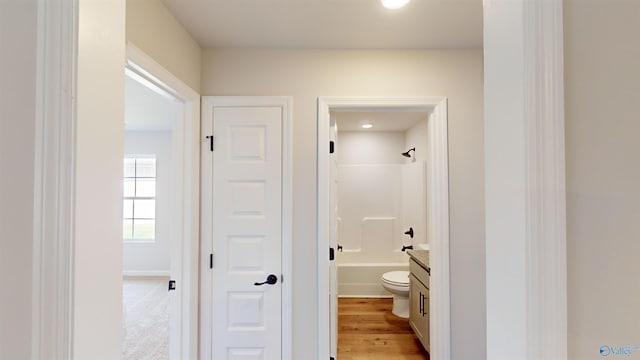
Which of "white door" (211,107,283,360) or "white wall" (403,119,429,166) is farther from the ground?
"white wall" (403,119,429,166)

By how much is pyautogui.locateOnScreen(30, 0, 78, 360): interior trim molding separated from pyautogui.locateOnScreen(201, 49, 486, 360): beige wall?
148 cm

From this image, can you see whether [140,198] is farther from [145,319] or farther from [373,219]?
[373,219]

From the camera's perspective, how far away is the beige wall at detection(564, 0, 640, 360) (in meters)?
0.57

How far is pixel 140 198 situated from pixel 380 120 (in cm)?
455

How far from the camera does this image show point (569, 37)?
58 cm

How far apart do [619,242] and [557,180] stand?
0.59 ft

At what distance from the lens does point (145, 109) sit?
3.98 meters

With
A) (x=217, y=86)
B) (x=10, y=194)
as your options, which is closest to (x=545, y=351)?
(x=10, y=194)

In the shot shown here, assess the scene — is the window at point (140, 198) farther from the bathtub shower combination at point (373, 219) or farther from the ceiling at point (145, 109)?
the bathtub shower combination at point (373, 219)

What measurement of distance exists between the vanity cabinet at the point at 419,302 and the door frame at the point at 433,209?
1.69 feet

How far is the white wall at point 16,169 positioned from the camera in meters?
0.58

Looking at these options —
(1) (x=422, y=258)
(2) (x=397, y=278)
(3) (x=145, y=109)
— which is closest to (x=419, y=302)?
(1) (x=422, y=258)

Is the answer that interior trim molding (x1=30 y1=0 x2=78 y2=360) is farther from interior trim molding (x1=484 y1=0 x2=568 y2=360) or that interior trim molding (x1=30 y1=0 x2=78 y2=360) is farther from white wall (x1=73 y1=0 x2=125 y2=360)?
interior trim molding (x1=484 y1=0 x2=568 y2=360)

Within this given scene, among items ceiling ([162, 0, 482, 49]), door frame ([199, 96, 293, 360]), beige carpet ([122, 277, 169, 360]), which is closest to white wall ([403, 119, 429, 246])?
ceiling ([162, 0, 482, 49])
